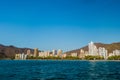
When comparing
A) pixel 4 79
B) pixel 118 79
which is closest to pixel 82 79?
pixel 118 79

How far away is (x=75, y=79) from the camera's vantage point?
5469 centimetres

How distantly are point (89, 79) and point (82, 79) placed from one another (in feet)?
5.86

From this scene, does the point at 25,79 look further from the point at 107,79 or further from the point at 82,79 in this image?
the point at 107,79

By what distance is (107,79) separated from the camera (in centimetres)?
5450

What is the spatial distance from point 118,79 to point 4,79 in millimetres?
28406

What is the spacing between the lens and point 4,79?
52.8m

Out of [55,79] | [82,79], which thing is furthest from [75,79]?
[55,79]

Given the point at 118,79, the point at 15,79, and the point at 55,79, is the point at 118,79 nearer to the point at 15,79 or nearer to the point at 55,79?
the point at 55,79

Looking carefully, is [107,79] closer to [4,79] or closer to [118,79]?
[118,79]

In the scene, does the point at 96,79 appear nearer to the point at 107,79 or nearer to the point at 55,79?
the point at 107,79

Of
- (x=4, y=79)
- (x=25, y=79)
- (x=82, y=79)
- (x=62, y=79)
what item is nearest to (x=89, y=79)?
(x=82, y=79)

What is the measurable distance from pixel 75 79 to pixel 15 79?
1517 cm

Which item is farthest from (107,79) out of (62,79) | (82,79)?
(62,79)

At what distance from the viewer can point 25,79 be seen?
53031mm
